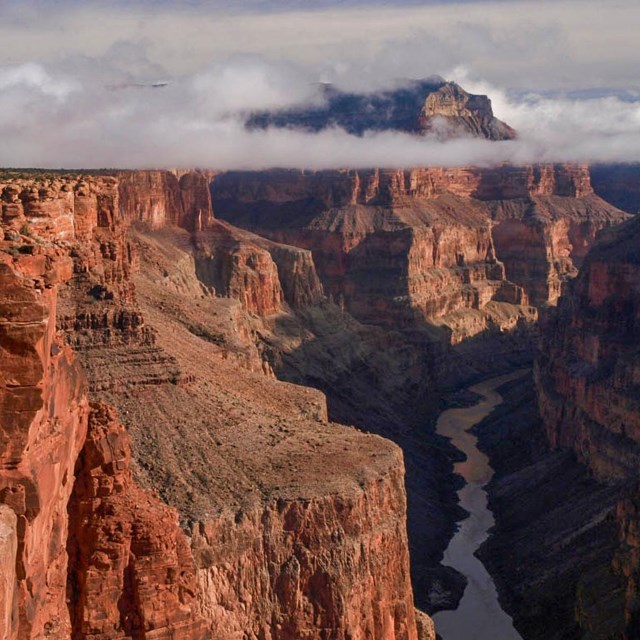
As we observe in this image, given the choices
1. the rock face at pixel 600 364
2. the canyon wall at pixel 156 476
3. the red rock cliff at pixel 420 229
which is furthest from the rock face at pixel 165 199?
the red rock cliff at pixel 420 229

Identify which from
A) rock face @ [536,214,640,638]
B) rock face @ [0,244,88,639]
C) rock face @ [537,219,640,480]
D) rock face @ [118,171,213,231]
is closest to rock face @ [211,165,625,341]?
rock face @ [536,214,640,638]

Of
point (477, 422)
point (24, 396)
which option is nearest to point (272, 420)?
point (24, 396)

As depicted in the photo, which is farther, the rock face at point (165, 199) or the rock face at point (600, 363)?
the rock face at point (165, 199)

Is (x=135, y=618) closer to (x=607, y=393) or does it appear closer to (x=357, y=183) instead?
(x=607, y=393)

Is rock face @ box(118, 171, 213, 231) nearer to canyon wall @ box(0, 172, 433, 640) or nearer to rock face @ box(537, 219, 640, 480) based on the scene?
canyon wall @ box(0, 172, 433, 640)

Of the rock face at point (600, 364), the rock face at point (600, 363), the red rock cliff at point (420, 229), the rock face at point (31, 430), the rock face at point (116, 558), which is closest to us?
the rock face at point (31, 430)

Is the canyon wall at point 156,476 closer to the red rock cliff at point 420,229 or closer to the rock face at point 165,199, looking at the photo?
the rock face at point 165,199
